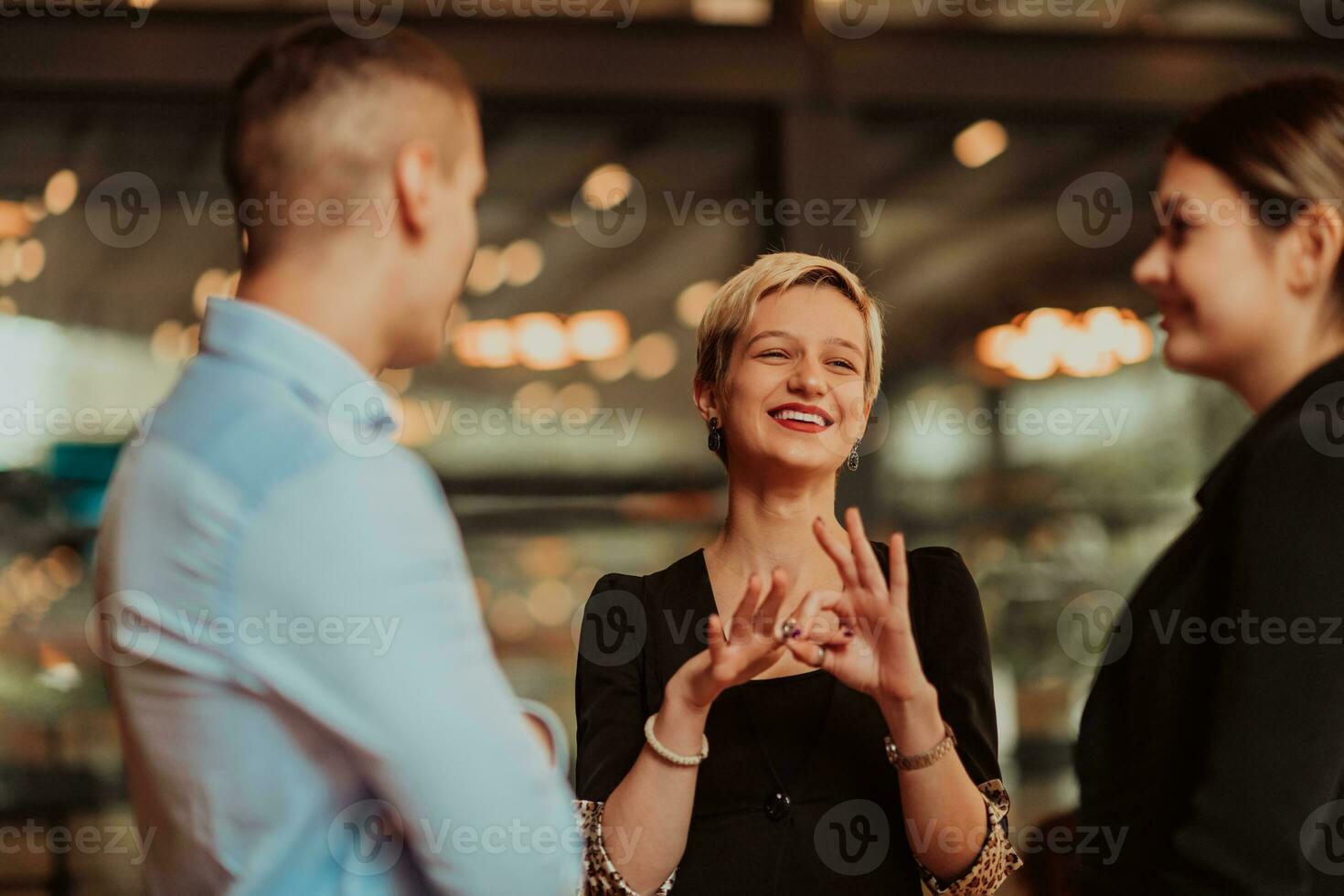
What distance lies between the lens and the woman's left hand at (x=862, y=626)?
1.36 m

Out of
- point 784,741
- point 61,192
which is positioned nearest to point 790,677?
point 784,741

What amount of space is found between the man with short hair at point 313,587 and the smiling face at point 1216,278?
755 millimetres

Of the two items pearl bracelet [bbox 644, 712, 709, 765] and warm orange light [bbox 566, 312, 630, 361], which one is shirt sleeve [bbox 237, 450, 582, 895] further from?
→ warm orange light [bbox 566, 312, 630, 361]

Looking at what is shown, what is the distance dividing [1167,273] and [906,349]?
267cm

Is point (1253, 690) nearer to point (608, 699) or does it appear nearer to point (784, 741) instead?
point (784, 741)

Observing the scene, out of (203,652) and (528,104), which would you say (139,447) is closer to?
(203,652)

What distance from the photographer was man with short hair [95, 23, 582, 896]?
0.92 m

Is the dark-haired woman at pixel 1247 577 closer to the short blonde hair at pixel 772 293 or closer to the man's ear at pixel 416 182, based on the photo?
the short blonde hair at pixel 772 293

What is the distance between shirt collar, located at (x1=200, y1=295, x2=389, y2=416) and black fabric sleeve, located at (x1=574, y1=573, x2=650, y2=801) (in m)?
0.70

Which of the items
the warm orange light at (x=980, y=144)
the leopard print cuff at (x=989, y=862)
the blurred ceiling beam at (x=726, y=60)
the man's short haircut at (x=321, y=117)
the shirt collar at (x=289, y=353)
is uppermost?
the blurred ceiling beam at (x=726, y=60)

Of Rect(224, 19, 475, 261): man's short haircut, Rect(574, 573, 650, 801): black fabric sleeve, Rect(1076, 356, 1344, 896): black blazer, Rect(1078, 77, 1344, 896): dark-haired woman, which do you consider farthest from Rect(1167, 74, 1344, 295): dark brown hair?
Rect(574, 573, 650, 801): black fabric sleeve

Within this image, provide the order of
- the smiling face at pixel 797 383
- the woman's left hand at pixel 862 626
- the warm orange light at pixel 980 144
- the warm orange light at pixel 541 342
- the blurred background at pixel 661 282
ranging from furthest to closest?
the warm orange light at pixel 980 144 → the warm orange light at pixel 541 342 → the blurred background at pixel 661 282 → the smiling face at pixel 797 383 → the woman's left hand at pixel 862 626

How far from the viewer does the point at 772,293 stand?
168 cm

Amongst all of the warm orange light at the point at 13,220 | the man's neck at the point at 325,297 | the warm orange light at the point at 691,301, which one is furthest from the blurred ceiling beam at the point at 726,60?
the man's neck at the point at 325,297
